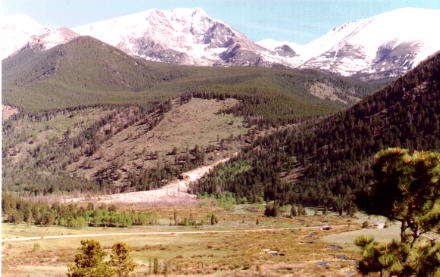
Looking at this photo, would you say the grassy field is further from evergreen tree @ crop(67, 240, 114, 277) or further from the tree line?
evergreen tree @ crop(67, 240, 114, 277)

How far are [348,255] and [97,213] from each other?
97982 millimetres

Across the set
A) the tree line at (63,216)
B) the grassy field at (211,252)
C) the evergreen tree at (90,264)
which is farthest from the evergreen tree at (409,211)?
the tree line at (63,216)

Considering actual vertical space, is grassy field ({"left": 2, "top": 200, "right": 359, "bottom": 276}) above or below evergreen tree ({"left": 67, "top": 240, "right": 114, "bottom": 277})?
below

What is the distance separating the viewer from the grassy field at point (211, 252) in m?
67.7

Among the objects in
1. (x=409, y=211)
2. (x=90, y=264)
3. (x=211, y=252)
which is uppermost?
(x=409, y=211)

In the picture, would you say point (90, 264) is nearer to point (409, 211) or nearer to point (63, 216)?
point (409, 211)

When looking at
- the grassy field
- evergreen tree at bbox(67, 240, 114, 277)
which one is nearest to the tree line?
the grassy field

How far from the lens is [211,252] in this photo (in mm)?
90812

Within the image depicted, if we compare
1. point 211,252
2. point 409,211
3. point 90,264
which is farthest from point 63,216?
point 409,211

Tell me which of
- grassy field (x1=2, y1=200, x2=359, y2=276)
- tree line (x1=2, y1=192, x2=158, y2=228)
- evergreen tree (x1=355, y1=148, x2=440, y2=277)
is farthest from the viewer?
tree line (x1=2, y1=192, x2=158, y2=228)

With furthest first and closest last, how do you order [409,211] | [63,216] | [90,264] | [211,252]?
[63,216] → [211,252] → [90,264] → [409,211]

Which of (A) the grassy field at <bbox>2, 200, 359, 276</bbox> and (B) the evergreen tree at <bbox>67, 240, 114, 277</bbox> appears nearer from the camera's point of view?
(B) the evergreen tree at <bbox>67, 240, 114, 277</bbox>

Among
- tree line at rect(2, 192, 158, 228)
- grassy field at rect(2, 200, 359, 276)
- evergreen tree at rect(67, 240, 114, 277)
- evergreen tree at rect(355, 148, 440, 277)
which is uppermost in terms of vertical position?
evergreen tree at rect(355, 148, 440, 277)

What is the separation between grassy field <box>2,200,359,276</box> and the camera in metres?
67.7
